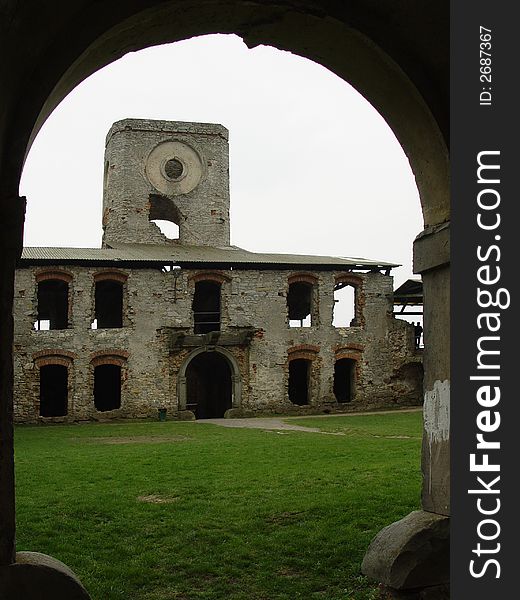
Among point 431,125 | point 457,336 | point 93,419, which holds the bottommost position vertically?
point 93,419

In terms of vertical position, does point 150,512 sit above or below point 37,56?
below

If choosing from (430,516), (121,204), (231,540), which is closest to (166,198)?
(121,204)

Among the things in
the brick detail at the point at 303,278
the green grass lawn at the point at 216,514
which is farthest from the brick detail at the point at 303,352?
the green grass lawn at the point at 216,514

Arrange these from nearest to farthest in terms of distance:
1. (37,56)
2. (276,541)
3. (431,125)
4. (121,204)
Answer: (37,56), (431,125), (276,541), (121,204)

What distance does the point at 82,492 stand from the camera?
8805 mm

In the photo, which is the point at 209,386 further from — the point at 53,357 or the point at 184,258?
the point at 53,357

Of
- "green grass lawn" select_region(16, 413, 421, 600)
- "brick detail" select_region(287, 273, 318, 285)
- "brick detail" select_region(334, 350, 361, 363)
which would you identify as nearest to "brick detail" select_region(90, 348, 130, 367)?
"brick detail" select_region(287, 273, 318, 285)

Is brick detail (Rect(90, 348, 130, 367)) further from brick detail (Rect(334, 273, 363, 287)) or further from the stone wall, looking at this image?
brick detail (Rect(334, 273, 363, 287))

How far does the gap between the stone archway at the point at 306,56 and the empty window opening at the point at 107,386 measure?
23.6 m

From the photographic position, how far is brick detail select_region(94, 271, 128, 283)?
24219 mm

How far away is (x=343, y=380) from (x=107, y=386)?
9.77 metres

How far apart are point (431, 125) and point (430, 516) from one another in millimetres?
2479

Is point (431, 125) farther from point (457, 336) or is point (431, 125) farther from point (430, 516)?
point (430, 516)

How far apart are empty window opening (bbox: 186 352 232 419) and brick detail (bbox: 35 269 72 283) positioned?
6.61 metres
